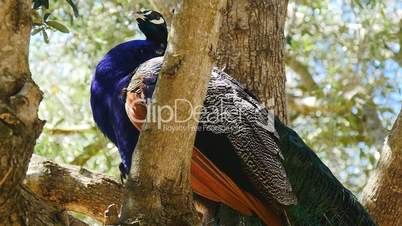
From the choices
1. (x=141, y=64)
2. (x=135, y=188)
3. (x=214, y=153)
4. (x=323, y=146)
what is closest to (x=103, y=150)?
(x=323, y=146)

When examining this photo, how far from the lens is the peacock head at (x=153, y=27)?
3.82 m

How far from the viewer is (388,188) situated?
10.0ft

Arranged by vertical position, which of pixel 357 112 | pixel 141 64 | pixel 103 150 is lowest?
pixel 103 150

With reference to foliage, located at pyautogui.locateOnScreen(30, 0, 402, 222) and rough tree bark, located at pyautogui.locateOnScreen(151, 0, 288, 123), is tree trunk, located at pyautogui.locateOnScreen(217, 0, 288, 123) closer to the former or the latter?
rough tree bark, located at pyautogui.locateOnScreen(151, 0, 288, 123)

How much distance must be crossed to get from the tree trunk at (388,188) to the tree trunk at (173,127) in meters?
1.22

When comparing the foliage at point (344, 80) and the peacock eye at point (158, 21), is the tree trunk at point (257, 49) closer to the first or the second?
the peacock eye at point (158, 21)

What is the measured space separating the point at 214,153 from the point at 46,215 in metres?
1.11

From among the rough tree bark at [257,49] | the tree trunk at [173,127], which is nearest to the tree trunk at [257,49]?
the rough tree bark at [257,49]

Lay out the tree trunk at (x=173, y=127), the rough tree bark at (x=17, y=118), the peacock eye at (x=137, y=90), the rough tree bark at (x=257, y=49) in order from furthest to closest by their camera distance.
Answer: the rough tree bark at (x=257, y=49) < the peacock eye at (x=137, y=90) < the tree trunk at (x=173, y=127) < the rough tree bark at (x=17, y=118)

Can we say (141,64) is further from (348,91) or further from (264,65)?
(348,91)

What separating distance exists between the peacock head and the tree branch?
1072 mm

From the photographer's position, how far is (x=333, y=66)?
6.62 metres

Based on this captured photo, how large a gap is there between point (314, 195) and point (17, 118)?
154 cm

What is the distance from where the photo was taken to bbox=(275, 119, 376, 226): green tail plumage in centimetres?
294
